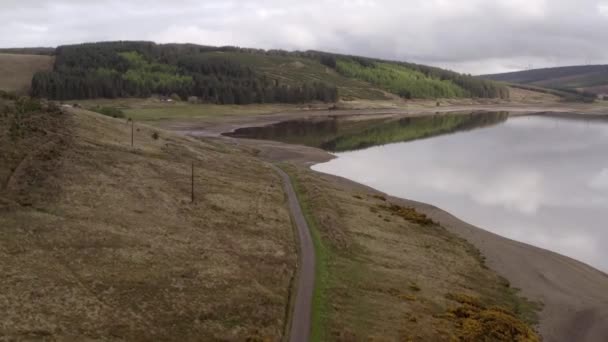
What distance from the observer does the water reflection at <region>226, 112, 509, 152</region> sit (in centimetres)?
11569

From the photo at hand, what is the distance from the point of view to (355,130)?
14025cm

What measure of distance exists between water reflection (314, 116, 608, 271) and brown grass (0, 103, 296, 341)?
22541 millimetres

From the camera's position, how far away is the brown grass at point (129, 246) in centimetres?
2409

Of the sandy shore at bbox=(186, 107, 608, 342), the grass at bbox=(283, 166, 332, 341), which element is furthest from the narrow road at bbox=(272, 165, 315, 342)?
the sandy shore at bbox=(186, 107, 608, 342)

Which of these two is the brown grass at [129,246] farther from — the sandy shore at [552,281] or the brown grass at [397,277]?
the sandy shore at [552,281]

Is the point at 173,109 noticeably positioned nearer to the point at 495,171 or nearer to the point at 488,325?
the point at 495,171

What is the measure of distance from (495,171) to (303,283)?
2220 inches

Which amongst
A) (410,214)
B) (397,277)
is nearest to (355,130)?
(410,214)

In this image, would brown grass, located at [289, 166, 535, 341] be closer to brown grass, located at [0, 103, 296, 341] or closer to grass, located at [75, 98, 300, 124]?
brown grass, located at [0, 103, 296, 341]

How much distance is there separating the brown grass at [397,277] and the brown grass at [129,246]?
3270mm

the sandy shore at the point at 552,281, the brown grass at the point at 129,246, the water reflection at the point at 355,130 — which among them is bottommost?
the sandy shore at the point at 552,281

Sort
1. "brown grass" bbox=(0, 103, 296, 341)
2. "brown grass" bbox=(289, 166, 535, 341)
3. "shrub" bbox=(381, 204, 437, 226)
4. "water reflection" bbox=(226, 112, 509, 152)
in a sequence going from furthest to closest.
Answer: "water reflection" bbox=(226, 112, 509, 152) < "shrub" bbox=(381, 204, 437, 226) < "brown grass" bbox=(289, 166, 535, 341) < "brown grass" bbox=(0, 103, 296, 341)

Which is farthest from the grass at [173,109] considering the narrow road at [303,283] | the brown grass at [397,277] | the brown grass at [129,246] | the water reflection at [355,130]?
the narrow road at [303,283]

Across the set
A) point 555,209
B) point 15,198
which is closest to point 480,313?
point 15,198
